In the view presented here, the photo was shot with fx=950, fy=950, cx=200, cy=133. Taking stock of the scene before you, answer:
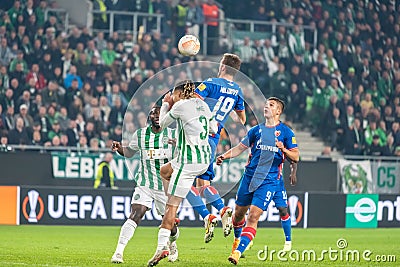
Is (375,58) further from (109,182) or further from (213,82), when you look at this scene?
(213,82)

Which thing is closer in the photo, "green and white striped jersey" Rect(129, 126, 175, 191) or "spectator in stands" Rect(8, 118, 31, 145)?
"green and white striped jersey" Rect(129, 126, 175, 191)

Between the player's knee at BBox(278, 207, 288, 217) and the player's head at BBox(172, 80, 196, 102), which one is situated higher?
the player's head at BBox(172, 80, 196, 102)

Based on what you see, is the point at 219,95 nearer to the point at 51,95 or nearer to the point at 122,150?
the point at 122,150

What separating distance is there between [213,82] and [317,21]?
1561cm

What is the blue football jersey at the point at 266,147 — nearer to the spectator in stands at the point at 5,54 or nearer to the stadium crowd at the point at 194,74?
the stadium crowd at the point at 194,74

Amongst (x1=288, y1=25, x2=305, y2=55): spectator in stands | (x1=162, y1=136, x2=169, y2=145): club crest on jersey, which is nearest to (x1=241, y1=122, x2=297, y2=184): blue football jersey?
(x1=162, y1=136, x2=169, y2=145): club crest on jersey

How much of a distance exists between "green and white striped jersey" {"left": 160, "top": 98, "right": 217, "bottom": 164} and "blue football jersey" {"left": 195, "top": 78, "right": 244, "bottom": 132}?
5.64 ft

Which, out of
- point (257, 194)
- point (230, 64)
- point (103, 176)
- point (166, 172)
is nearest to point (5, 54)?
point (103, 176)

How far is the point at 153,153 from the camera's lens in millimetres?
11922

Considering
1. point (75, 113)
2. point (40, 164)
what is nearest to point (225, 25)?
point (75, 113)

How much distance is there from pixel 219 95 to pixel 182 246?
3.77m

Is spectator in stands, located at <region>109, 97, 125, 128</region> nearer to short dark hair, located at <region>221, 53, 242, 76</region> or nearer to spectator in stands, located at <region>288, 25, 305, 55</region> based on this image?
spectator in stands, located at <region>288, 25, 305, 55</region>

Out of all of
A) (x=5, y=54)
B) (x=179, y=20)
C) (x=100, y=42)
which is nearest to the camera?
(x=5, y=54)

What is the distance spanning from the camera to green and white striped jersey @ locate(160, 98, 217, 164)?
1049 centimetres
